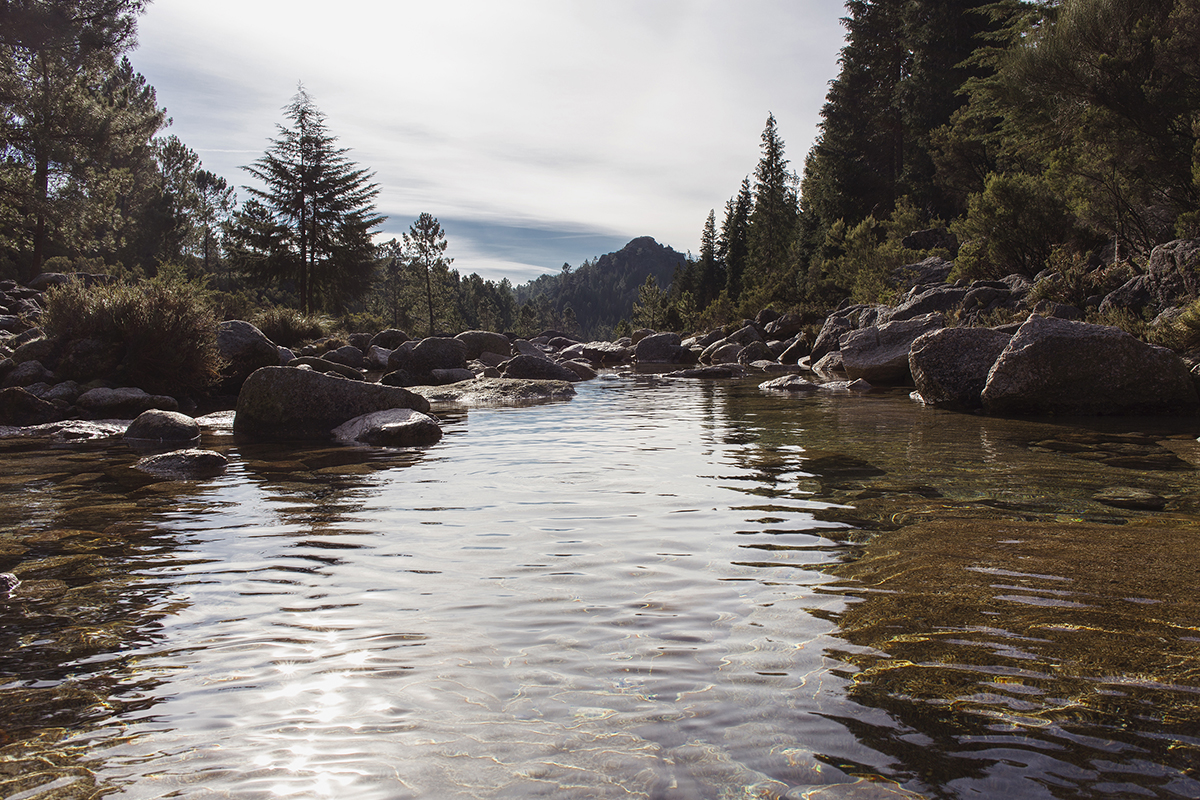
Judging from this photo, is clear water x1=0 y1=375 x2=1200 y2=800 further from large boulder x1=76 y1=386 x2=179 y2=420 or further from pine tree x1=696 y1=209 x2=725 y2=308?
pine tree x1=696 y1=209 x2=725 y2=308

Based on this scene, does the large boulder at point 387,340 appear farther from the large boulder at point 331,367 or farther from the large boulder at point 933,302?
the large boulder at point 933,302

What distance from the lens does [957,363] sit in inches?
397

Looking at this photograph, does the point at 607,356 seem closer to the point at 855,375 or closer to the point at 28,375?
the point at 855,375

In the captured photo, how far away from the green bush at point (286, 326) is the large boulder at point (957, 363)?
19.1 meters

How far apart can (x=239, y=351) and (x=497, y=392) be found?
509cm

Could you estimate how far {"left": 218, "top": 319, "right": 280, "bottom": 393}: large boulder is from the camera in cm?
1300

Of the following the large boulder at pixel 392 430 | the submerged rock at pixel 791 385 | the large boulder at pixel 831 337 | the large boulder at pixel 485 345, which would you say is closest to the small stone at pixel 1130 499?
the large boulder at pixel 392 430

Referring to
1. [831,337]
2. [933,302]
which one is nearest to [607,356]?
[831,337]

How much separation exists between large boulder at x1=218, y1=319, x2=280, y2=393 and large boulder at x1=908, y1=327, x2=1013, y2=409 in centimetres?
1181

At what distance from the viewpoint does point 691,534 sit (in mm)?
3969

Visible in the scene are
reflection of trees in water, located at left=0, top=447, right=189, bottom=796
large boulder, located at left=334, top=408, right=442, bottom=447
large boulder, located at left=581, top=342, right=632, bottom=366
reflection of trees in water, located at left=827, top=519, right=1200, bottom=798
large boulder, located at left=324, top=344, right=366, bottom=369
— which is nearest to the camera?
reflection of trees in water, located at left=827, top=519, right=1200, bottom=798

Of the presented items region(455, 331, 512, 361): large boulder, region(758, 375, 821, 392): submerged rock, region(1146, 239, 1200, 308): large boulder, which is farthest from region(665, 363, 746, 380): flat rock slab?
region(1146, 239, 1200, 308): large boulder

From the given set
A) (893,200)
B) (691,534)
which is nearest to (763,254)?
(893,200)

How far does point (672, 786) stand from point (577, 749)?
0.29 m
